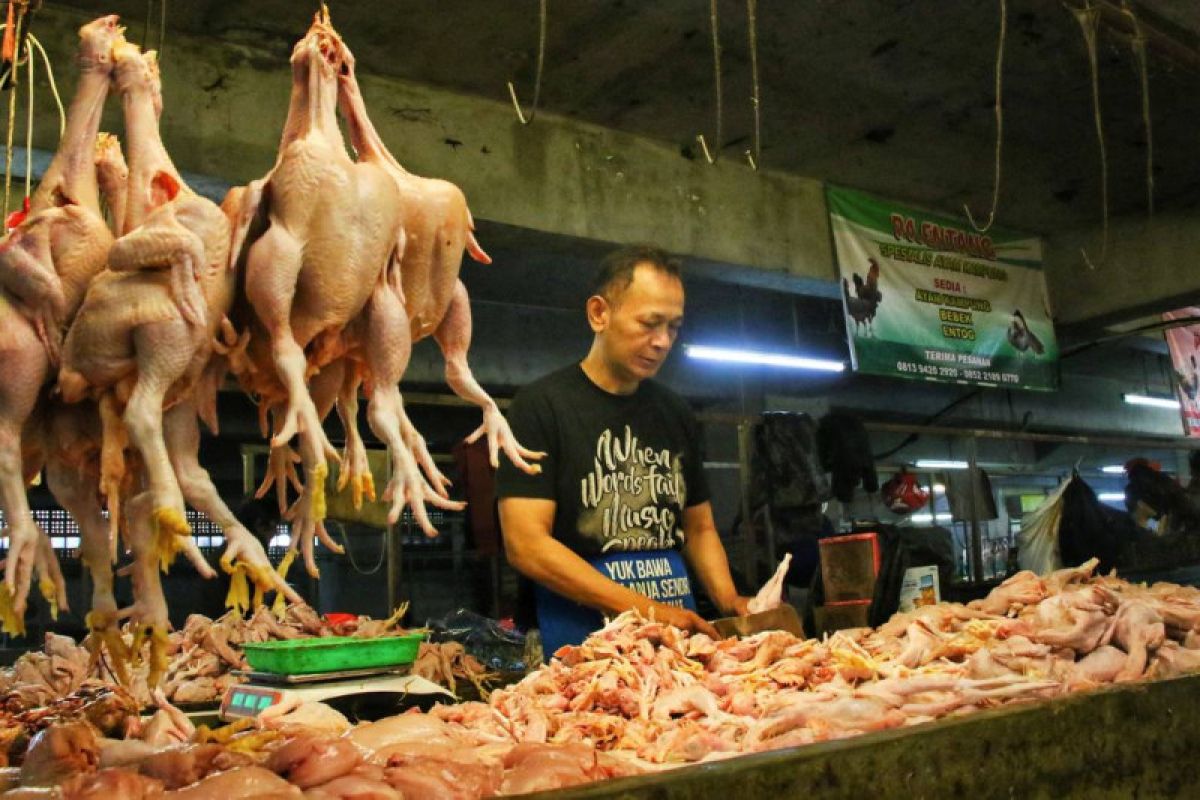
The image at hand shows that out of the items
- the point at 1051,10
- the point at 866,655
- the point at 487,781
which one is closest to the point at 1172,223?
the point at 1051,10

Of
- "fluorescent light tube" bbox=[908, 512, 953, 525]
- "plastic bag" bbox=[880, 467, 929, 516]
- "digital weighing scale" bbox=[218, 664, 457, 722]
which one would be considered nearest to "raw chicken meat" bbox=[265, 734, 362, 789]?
"digital weighing scale" bbox=[218, 664, 457, 722]

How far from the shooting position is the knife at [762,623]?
3398 mm

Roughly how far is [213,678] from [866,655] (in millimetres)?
3353

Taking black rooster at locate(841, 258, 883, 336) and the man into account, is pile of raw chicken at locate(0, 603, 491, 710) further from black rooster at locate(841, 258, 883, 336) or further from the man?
black rooster at locate(841, 258, 883, 336)

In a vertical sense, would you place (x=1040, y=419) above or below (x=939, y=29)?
below

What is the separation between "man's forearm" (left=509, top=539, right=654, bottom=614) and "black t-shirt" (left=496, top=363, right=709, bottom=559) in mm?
192

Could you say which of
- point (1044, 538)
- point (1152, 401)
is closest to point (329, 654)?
point (1044, 538)

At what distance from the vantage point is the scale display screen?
10.2ft

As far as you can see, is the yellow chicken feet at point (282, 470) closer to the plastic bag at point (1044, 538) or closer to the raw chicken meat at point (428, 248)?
the raw chicken meat at point (428, 248)

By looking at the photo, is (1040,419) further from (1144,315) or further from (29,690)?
(29,690)

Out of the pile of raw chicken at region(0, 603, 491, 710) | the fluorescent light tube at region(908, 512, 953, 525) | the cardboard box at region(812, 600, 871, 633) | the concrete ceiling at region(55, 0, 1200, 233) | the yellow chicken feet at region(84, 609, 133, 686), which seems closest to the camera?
the yellow chicken feet at region(84, 609, 133, 686)

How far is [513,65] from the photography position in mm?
6117

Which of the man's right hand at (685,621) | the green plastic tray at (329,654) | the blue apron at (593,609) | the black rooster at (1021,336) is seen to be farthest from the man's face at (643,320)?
the black rooster at (1021,336)

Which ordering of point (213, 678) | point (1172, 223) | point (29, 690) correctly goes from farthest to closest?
point (1172, 223), point (213, 678), point (29, 690)
